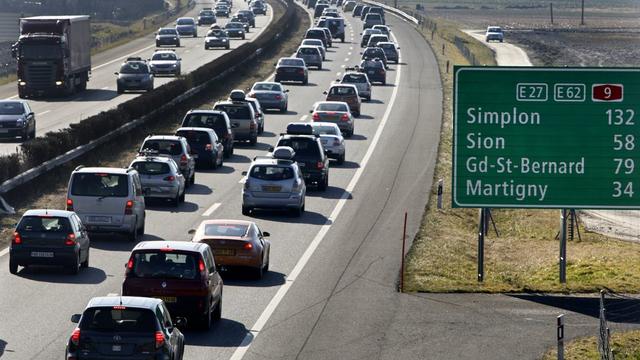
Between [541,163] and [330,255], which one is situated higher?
[541,163]

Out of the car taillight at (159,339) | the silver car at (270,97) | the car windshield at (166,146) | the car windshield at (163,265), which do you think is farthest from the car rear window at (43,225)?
the silver car at (270,97)

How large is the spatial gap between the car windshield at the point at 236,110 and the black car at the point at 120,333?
4054 centimetres

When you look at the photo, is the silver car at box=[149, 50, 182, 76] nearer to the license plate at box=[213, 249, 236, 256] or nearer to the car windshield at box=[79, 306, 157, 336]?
the license plate at box=[213, 249, 236, 256]

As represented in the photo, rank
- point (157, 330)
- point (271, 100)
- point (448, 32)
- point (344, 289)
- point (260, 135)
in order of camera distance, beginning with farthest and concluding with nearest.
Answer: point (448, 32) → point (271, 100) → point (260, 135) → point (344, 289) → point (157, 330)

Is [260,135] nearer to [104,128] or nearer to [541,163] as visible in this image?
[104,128]

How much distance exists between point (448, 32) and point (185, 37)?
33979 millimetres

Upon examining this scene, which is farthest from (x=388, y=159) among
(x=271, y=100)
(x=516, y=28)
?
(x=516, y=28)

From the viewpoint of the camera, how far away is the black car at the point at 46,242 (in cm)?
3206

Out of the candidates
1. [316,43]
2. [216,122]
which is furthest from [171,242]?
[316,43]

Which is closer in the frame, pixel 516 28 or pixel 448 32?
pixel 448 32

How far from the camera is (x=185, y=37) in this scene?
12788 cm

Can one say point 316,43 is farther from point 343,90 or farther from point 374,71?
point 343,90

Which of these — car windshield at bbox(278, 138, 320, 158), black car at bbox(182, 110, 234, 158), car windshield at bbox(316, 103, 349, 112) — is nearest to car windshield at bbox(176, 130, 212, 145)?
black car at bbox(182, 110, 234, 158)

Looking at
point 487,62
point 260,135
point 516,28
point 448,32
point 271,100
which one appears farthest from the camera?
point 516,28
